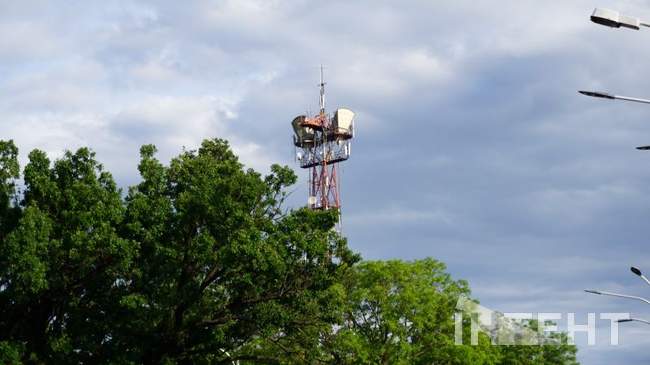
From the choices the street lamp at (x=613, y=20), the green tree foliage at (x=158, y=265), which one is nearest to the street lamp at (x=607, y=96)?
the street lamp at (x=613, y=20)

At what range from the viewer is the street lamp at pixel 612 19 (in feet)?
59.7

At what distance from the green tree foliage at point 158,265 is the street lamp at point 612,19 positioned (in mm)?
21448

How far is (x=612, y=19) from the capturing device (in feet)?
60.3

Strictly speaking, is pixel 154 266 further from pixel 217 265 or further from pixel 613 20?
pixel 613 20

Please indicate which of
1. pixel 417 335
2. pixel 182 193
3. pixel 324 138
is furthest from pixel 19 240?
pixel 324 138

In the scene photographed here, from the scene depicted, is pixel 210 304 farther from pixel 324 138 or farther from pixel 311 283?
pixel 324 138

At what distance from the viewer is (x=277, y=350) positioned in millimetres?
47812

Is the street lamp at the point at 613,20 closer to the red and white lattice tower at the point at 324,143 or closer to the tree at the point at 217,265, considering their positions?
the tree at the point at 217,265

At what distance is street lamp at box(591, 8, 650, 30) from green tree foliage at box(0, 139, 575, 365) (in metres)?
21.4

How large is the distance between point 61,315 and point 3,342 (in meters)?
3.77

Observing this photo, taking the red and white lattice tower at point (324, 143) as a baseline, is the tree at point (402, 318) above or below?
below

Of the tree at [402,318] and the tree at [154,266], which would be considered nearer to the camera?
the tree at [154,266]

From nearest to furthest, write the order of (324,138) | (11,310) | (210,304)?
(11,310) < (210,304) < (324,138)

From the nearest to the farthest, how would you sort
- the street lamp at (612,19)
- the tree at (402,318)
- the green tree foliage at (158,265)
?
the street lamp at (612,19) → the green tree foliage at (158,265) → the tree at (402,318)
